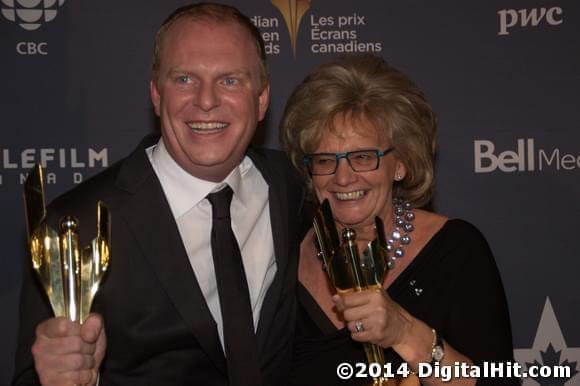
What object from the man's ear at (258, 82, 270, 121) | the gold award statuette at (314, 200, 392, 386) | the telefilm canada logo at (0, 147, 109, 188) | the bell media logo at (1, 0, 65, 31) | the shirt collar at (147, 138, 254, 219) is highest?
the bell media logo at (1, 0, 65, 31)

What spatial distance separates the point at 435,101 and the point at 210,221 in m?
1.64

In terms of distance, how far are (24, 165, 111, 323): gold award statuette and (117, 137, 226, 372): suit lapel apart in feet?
1.06

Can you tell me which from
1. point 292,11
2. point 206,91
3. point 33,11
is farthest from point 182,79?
point 33,11

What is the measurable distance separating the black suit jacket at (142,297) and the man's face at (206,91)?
16 centimetres

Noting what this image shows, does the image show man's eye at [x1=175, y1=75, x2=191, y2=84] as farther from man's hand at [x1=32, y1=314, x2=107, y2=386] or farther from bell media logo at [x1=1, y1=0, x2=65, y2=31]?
bell media logo at [x1=1, y1=0, x2=65, y2=31]

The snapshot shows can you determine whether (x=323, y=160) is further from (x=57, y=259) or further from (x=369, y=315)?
(x=57, y=259)

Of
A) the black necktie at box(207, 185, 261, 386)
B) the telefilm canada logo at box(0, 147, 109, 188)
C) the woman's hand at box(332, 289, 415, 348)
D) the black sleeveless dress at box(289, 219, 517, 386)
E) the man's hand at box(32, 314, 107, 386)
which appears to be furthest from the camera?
the telefilm canada logo at box(0, 147, 109, 188)

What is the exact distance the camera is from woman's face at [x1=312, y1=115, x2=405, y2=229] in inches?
89.7

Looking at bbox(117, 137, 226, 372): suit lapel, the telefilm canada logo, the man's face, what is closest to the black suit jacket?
bbox(117, 137, 226, 372): suit lapel

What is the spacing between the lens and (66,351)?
160cm

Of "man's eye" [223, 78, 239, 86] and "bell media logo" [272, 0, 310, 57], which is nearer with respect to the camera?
"man's eye" [223, 78, 239, 86]

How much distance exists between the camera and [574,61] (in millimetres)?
3418

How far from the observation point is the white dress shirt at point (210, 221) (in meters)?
2.11

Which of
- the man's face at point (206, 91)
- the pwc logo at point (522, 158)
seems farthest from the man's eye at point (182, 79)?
the pwc logo at point (522, 158)
